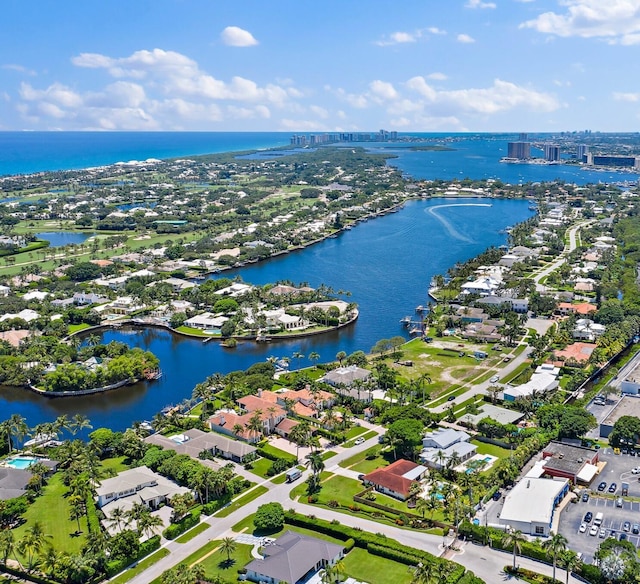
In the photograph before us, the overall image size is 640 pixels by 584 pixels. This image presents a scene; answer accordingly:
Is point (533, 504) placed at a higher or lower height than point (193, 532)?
higher

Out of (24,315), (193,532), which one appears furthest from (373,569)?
(24,315)

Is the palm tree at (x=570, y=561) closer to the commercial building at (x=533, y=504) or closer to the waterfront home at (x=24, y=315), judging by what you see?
the commercial building at (x=533, y=504)

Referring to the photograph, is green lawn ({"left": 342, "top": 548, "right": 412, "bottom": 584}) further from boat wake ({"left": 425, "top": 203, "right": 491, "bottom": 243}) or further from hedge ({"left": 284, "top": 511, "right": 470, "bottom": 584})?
boat wake ({"left": 425, "top": 203, "right": 491, "bottom": 243})

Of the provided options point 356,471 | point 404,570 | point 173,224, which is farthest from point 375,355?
point 173,224

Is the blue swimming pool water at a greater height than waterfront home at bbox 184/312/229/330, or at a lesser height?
lesser

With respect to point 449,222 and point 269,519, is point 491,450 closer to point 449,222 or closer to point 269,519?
point 269,519

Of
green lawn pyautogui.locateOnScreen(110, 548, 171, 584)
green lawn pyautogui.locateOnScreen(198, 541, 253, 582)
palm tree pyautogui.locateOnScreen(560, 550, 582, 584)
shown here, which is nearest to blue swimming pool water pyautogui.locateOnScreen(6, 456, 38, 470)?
green lawn pyautogui.locateOnScreen(110, 548, 171, 584)
